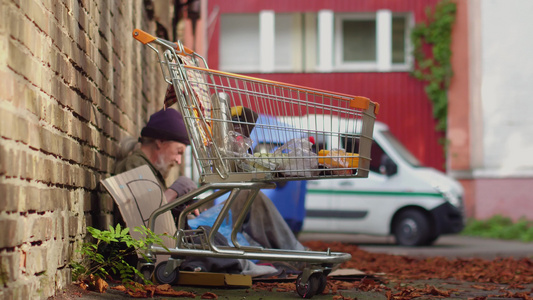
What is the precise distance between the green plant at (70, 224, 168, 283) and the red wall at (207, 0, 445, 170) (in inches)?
571

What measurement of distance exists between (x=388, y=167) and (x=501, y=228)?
506 centimetres

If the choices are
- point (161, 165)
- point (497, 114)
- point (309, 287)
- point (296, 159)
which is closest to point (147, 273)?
point (309, 287)

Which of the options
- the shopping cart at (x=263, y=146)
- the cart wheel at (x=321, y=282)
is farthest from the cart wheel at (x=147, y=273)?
the cart wheel at (x=321, y=282)

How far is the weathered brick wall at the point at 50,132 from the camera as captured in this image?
306 centimetres

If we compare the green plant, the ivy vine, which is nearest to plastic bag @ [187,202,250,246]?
the green plant

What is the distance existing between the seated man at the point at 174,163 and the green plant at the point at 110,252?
89 cm

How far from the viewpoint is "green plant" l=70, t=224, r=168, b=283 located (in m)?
4.42

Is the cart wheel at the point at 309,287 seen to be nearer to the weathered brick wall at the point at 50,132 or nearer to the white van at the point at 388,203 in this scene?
the weathered brick wall at the point at 50,132

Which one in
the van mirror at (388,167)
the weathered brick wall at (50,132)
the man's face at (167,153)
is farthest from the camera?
the van mirror at (388,167)

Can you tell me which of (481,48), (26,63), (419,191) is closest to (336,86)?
(481,48)

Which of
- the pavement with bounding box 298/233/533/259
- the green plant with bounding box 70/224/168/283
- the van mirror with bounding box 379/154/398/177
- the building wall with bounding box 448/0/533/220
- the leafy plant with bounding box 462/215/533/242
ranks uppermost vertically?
the building wall with bounding box 448/0/533/220

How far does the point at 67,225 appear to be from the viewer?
413 centimetres

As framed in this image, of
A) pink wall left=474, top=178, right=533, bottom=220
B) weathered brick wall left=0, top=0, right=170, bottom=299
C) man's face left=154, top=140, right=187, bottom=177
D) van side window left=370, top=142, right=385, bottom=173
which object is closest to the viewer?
weathered brick wall left=0, top=0, right=170, bottom=299

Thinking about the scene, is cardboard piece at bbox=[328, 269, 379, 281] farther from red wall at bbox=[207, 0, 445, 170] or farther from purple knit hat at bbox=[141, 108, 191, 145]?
red wall at bbox=[207, 0, 445, 170]
